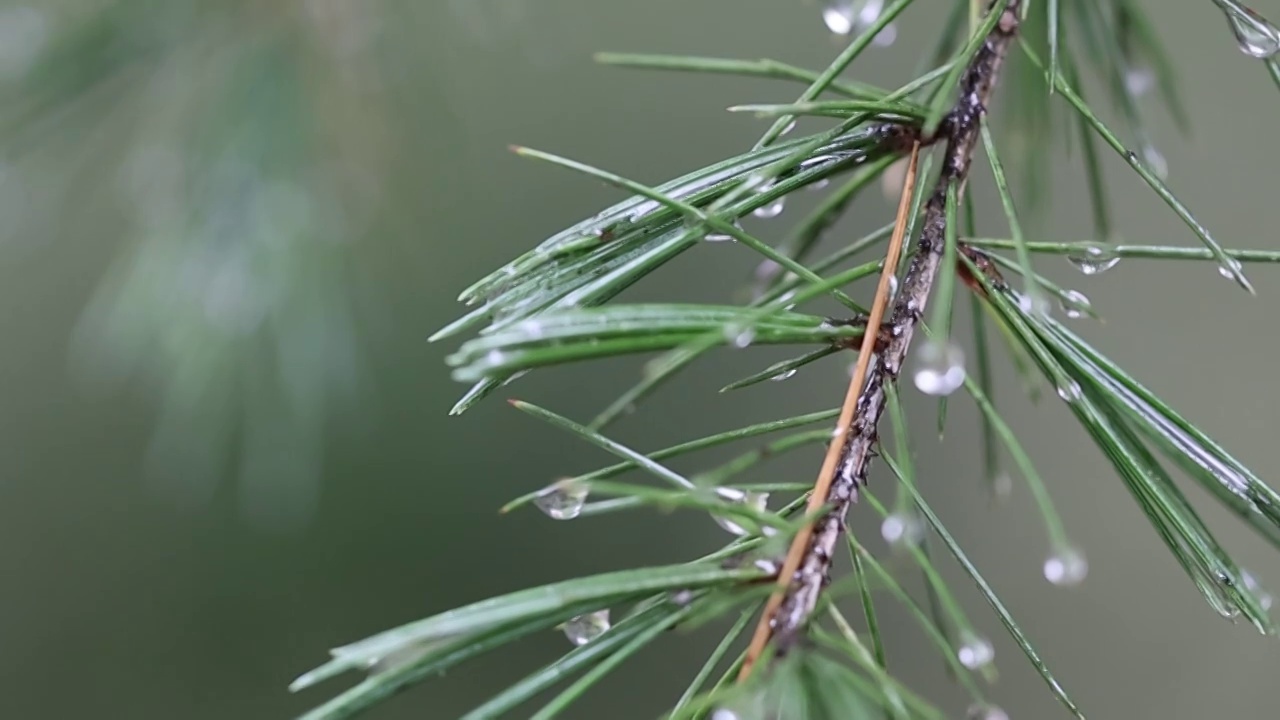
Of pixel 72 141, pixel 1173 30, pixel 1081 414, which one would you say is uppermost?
pixel 72 141

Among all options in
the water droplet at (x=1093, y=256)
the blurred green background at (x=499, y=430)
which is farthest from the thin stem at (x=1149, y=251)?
the blurred green background at (x=499, y=430)

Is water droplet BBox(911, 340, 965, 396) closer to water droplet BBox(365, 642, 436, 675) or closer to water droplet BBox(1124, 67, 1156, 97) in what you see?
water droplet BBox(365, 642, 436, 675)

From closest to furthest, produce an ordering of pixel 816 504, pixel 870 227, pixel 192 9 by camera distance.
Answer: pixel 816 504 → pixel 192 9 → pixel 870 227

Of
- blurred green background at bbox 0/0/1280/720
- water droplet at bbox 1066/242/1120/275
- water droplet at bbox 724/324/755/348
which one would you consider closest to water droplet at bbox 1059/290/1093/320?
water droplet at bbox 1066/242/1120/275

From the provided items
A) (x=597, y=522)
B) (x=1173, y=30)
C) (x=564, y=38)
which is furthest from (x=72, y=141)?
(x=1173, y=30)

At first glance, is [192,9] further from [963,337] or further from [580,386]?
[963,337]

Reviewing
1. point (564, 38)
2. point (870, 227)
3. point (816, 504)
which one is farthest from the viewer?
point (870, 227)

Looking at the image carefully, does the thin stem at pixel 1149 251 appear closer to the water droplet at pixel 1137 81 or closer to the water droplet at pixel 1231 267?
the water droplet at pixel 1231 267
